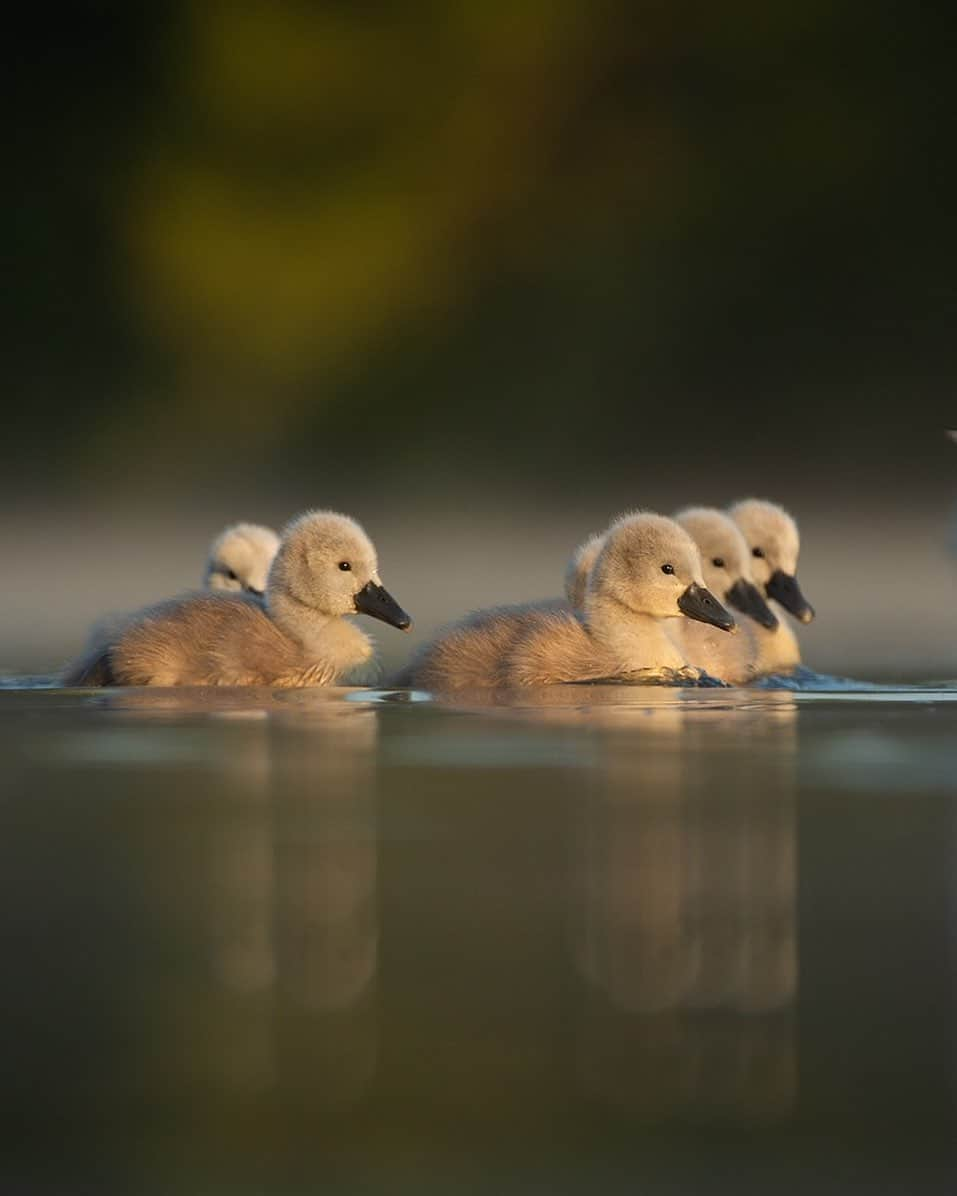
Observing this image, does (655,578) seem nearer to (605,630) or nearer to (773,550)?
(605,630)

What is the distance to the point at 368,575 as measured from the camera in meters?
7.43

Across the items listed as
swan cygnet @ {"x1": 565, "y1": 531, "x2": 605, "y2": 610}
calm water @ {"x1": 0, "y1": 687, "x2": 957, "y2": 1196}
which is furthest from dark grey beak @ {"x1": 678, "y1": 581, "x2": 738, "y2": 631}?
calm water @ {"x1": 0, "y1": 687, "x2": 957, "y2": 1196}

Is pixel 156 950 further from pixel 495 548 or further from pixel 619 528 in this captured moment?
pixel 495 548

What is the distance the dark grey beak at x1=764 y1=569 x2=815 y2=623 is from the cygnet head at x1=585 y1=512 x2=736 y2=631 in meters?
1.57

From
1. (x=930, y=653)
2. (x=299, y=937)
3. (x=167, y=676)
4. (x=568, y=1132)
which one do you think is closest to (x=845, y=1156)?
(x=568, y=1132)

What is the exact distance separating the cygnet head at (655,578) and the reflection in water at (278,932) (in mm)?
2310

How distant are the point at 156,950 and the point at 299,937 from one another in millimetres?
189

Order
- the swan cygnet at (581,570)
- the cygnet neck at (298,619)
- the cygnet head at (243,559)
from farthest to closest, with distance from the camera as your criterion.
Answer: the cygnet head at (243,559)
the swan cygnet at (581,570)
the cygnet neck at (298,619)

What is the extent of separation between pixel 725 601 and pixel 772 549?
70 centimetres

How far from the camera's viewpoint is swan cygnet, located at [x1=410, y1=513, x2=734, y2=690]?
7.04 meters

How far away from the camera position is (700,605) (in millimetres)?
7207

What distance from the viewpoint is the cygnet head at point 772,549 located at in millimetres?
8914

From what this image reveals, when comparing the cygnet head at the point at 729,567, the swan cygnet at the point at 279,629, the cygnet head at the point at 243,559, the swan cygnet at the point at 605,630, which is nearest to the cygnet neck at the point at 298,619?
the swan cygnet at the point at 279,629

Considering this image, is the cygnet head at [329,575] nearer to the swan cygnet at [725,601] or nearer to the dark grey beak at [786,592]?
the swan cygnet at [725,601]
